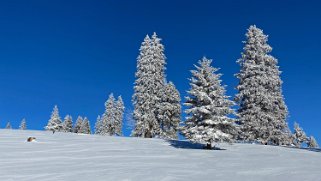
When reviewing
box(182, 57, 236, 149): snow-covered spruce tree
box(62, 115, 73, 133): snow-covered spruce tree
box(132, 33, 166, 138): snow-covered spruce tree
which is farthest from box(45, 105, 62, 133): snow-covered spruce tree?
box(182, 57, 236, 149): snow-covered spruce tree

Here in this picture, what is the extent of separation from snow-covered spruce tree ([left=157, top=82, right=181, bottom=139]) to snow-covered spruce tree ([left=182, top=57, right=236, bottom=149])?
27.1 meters

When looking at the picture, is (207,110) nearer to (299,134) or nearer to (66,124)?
(299,134)

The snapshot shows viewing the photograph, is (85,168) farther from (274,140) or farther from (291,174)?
(274,140)

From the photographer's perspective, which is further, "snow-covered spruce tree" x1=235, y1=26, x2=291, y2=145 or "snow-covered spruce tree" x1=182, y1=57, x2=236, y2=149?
"snow-covered spruce tree" x1=235, y1=26, x2=291, y2=145

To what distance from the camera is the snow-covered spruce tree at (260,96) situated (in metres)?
36.4

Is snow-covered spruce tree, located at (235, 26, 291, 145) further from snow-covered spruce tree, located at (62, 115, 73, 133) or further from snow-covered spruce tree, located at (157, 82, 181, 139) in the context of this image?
snow-covered spruce tree, located at (62, 115, 73, 133)

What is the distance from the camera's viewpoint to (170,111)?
5544 centimetres

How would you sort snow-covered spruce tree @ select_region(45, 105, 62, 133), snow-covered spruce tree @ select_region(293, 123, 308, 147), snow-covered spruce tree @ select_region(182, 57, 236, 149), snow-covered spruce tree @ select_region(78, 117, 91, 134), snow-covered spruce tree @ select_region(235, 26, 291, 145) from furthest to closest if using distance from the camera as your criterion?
1. snow-covered spruce tree @ select_region(78, 117, 91, 134)
2. snow-covered spruce tree @ select_region(45, 105, 62, 133)
3. snow-covered spruce tree @ select_region(293, 123, 308, 147)
4. snow-covered spruce tree @ select_region(235, 26, 291, 145)
5. snow-covered spruce tree @ select_region(182, 57, 236, 149)

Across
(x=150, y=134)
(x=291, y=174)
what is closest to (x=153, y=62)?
(x=150, y=134)

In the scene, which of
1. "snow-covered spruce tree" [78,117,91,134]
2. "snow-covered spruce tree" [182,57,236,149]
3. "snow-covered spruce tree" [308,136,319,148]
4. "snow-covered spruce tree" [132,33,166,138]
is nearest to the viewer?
"snow-covered spruce tree" [182,57,236,149]

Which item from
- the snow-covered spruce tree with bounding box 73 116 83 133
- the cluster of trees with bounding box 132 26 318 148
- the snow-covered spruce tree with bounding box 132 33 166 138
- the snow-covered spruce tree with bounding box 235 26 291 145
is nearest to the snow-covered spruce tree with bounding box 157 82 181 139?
the cluster of trees with bounding box 132 26 318 148

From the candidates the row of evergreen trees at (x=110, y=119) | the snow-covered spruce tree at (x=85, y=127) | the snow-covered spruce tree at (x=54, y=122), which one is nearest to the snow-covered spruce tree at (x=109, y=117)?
the row of evergreen trees at (x=110, y=119)

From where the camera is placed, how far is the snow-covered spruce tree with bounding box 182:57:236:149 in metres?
24.5

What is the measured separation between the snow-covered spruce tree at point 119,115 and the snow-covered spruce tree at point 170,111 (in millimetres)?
18408
